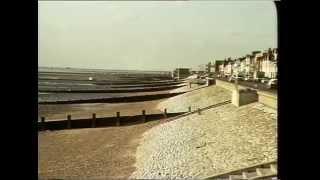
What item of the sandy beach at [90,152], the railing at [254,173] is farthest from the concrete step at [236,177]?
the sandy beach at [90,152]

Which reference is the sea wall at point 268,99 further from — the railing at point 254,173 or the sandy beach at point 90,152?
the railing at point 254,173

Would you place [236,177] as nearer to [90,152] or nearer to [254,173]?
[254,173]

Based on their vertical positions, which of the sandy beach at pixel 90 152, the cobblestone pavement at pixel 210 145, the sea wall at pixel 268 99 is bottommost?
the sandy beach at pixel 90 152

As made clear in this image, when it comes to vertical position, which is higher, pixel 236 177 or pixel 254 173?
pixel 254 173

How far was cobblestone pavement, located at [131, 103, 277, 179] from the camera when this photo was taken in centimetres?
1894

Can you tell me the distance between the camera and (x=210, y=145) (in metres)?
23.4

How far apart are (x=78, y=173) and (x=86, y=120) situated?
61.2 feet

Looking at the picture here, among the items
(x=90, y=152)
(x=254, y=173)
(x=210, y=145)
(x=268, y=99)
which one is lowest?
(x=90, y=152)

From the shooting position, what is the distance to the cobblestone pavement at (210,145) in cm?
1894

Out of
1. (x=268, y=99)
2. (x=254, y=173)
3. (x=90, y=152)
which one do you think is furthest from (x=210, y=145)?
(x=254, y=173)

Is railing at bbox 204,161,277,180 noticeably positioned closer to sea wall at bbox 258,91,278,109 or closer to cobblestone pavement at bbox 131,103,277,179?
cobblestone pavement at bbox 131,103,277,179
